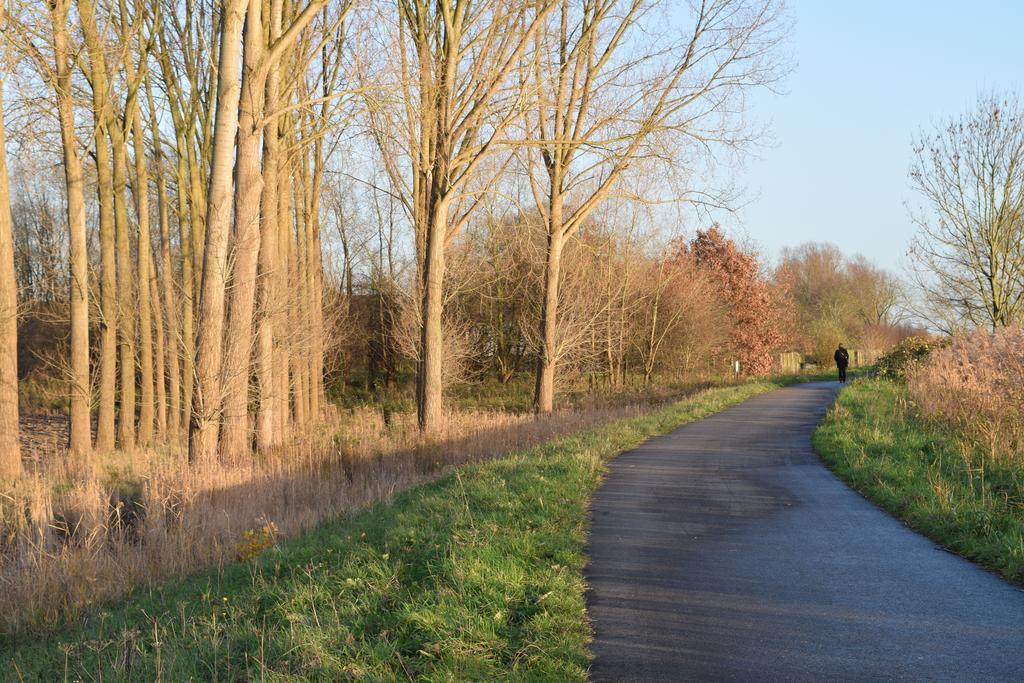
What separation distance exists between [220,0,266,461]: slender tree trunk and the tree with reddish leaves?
1328 inches

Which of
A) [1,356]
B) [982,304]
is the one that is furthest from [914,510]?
[982,304]

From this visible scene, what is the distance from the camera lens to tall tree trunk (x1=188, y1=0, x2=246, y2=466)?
13.0 metres

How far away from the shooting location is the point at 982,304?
2750 centimetres

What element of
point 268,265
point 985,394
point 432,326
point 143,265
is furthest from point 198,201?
point 985,394

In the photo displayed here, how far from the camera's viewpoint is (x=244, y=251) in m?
14.0

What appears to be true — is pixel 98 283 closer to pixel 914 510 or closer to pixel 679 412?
pixel 679 412

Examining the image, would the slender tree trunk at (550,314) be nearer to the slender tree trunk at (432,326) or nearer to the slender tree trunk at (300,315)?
the slender tree trunk at (432,326)

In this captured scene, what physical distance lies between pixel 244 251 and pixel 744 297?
37655mm

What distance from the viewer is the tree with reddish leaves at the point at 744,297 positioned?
46.0 m

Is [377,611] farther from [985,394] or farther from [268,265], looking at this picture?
[268,265]

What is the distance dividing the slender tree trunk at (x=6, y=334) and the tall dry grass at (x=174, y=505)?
2.53 feet

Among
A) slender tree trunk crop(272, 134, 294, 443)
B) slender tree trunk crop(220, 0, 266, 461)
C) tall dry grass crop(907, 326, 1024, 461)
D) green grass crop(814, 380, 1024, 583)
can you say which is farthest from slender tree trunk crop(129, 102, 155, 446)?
tall dry grass crop(907, 326, 1024, 461)

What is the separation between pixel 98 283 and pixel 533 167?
1113cm

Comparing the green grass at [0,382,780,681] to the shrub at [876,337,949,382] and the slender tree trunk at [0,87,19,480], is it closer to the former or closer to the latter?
the slender tree trunk at [0,87,19,480]
